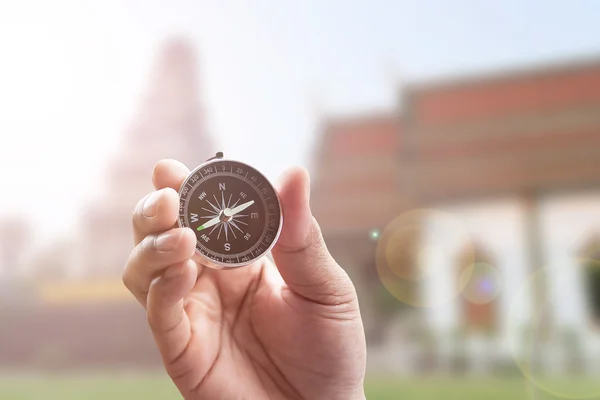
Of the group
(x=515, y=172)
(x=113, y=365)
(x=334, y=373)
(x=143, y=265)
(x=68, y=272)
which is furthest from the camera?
(x=515, y=172)

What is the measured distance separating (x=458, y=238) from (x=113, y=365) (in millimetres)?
2370

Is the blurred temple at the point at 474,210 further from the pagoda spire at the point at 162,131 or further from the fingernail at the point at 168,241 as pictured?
the fingernail at the point at 168,241

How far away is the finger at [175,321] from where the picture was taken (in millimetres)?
618

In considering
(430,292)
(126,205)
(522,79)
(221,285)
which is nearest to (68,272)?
(126,205)

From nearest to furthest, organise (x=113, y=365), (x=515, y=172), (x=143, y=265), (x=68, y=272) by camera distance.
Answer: (x=143, y=265) → (x=68, y=272) → (x=113, y=365) → (x=515, y=172)

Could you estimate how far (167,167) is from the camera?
2.34ft

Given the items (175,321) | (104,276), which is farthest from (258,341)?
(104,276)

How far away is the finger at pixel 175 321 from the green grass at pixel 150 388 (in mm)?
3032

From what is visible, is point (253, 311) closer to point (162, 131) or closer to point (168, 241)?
point (168, 241)

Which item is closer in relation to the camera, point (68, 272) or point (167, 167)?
point (167, 167)

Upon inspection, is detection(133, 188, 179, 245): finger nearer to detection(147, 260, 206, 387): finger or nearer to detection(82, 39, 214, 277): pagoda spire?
detection(147, 260, 206, 387): finger

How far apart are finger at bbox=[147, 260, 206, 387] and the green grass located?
303 centimetres

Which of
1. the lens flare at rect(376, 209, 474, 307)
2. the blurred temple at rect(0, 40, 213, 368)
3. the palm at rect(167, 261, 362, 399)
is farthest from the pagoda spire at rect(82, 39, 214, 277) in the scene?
the palm at rect(167, 261, 362, 399)

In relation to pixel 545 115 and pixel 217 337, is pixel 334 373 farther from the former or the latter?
pixel 545 115
